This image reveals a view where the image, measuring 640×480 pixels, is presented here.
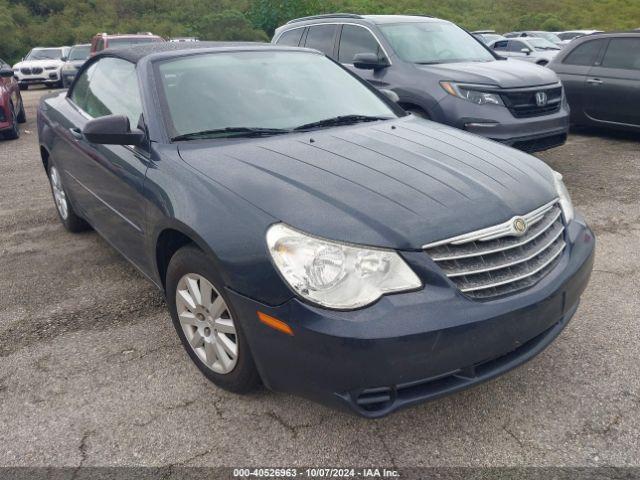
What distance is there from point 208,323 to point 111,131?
1.13 m

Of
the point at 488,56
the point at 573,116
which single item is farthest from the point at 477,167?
the point at 573,116

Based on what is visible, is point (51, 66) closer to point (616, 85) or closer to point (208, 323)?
point (616, 85)

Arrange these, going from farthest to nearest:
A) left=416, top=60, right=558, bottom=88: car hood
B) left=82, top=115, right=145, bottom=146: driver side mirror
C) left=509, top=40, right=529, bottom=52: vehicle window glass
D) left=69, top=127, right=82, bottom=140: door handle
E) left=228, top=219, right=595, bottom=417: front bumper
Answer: left=509, top=40, right=529, bottom=52: vehicle window glass → left=416, top=60, right=558, bottom=88: car hood → left=69, top=127, right=82, bottom=140: door handle → left=82, top=115, right=145, bottom=146: driver side mirror → left=228, top=219, right=595, bottom=417: front bumper

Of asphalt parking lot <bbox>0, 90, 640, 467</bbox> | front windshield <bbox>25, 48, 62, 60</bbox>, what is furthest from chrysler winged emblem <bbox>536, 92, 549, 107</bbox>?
front windshield <bbox>25, 48, 62, 60</bbox>

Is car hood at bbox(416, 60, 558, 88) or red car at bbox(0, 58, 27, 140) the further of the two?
red car at bbox(0, 58, 27, 140)

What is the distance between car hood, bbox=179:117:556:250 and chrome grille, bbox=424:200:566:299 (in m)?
0.05

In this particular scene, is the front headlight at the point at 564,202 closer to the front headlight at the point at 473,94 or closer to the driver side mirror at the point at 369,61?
the front headlight at the point at 473,94

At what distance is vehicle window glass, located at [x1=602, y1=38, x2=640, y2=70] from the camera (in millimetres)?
7523

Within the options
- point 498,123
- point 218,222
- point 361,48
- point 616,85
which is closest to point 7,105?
point 361,48

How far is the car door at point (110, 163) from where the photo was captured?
310 cm

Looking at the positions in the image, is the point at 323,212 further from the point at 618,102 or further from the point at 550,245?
the point at 618,102

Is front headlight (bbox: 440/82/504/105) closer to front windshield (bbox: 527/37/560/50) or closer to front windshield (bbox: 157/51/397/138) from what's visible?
front windshield (bbox: 157/51/397/138)

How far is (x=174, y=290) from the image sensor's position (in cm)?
279

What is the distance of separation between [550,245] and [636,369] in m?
0.84
